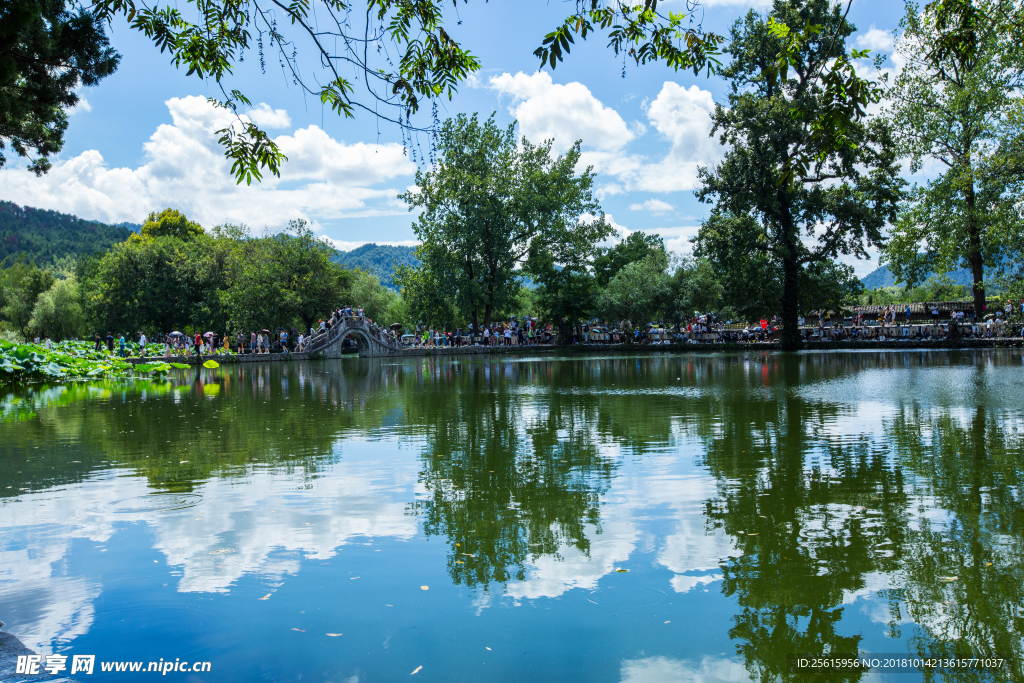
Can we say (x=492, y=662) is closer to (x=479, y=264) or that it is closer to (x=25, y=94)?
(x=25, y=94)

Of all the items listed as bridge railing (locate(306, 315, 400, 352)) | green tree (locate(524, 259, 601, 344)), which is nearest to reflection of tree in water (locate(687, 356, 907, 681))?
bridge railing (locate(306, 315, 400, 352))

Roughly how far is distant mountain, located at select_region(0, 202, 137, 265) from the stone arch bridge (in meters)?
79.2

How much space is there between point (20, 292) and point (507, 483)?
262ft

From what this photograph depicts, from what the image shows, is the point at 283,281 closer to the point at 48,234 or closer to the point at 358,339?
the point at 358,339

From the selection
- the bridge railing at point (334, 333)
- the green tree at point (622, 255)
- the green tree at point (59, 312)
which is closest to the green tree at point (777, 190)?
the bridge railing at point (334, 333)

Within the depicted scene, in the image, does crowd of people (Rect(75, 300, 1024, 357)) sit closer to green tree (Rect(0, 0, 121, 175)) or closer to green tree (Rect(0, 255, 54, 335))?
green tree (Rect(0, 255, 54, 335))

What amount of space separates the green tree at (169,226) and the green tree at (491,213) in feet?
110

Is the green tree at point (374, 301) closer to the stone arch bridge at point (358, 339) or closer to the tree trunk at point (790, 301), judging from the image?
the stone arch bridge at point (358, 339)

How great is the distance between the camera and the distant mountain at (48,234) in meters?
116

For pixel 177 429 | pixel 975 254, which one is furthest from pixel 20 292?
pixel 975 254

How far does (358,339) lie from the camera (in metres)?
47.1

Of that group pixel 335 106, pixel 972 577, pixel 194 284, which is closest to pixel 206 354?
pixel 194 284

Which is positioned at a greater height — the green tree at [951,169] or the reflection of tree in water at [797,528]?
the green tree at [951,169]

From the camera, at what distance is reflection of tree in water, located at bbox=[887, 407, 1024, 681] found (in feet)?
11.0
